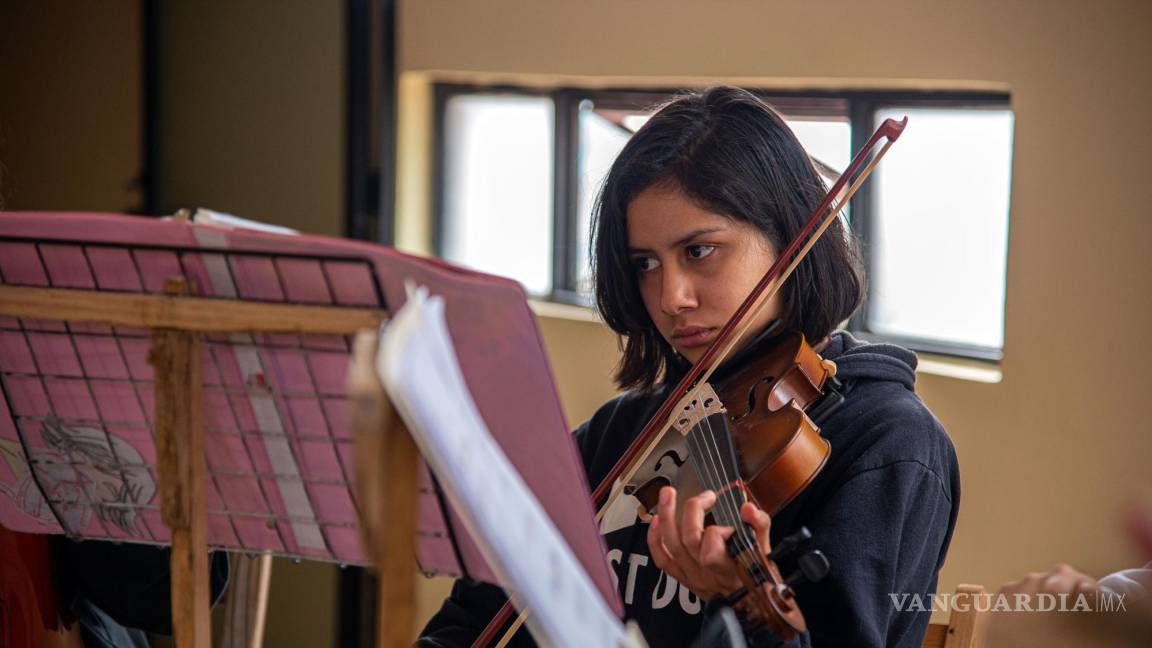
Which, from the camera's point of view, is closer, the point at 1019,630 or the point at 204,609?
the point at 1019,630

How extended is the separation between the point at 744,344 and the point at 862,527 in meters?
0.32

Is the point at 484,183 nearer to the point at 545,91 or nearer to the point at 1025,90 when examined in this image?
the point at 545,91

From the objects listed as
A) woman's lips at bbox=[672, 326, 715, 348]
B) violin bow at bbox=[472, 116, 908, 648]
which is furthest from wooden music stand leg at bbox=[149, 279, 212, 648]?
woman's lips at bbox=[672, 326, 715, 348]

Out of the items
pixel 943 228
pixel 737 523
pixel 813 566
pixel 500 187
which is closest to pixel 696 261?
pixel 737 523

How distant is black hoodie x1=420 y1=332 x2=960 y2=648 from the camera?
3.74ft

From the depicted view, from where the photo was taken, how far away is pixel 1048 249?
210 centimetres

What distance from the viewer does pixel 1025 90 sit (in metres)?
2.10

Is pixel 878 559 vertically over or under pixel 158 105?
under

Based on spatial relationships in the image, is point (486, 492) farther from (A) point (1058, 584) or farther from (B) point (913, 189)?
(B) point (913, 189)

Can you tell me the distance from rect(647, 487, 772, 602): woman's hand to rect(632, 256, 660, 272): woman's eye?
14.0 inches

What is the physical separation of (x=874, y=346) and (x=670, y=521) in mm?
391

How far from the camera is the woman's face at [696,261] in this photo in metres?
1.34

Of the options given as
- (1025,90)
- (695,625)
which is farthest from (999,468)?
(695,625)

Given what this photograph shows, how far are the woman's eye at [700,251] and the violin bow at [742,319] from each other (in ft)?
0.22
